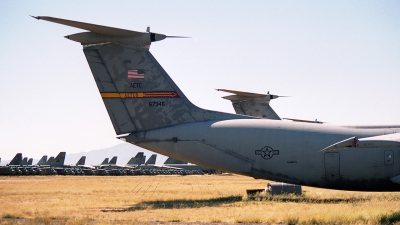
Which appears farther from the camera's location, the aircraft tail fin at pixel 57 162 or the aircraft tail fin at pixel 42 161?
the aircraft tail fin at pixel 42 161

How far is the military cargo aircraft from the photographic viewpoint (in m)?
20.3

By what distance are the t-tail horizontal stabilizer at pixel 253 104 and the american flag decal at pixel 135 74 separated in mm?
13196

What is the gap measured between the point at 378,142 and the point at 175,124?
909 cm

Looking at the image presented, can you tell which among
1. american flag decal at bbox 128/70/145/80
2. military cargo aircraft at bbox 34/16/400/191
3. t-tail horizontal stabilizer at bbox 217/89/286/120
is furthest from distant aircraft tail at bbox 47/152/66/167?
american flag decal at bbox 128/70/145/80

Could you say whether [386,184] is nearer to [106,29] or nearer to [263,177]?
[263,177]

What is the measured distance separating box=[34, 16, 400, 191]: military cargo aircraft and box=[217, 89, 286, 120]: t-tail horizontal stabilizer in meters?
12.3

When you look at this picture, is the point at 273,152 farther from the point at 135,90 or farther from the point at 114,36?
the point at 114,36

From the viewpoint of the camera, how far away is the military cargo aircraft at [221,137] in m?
20.3

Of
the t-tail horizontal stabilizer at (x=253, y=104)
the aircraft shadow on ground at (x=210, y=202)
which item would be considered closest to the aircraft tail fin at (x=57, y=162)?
the t-tail horizontal stabilizer at (x=253, y=104)

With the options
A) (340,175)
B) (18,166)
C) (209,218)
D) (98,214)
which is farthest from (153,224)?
(18,166)

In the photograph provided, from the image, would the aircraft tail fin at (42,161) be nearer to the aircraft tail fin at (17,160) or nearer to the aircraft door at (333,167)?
the aircraft tail fin at (17,160)

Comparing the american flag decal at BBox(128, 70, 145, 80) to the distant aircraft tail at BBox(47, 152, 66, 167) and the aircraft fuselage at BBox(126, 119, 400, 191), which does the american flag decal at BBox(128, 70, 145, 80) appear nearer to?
the aircraft fuselage at BBox(126, 119, 400, 191)

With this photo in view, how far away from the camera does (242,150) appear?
67.7ft

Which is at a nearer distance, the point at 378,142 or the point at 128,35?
the point at 378,142
